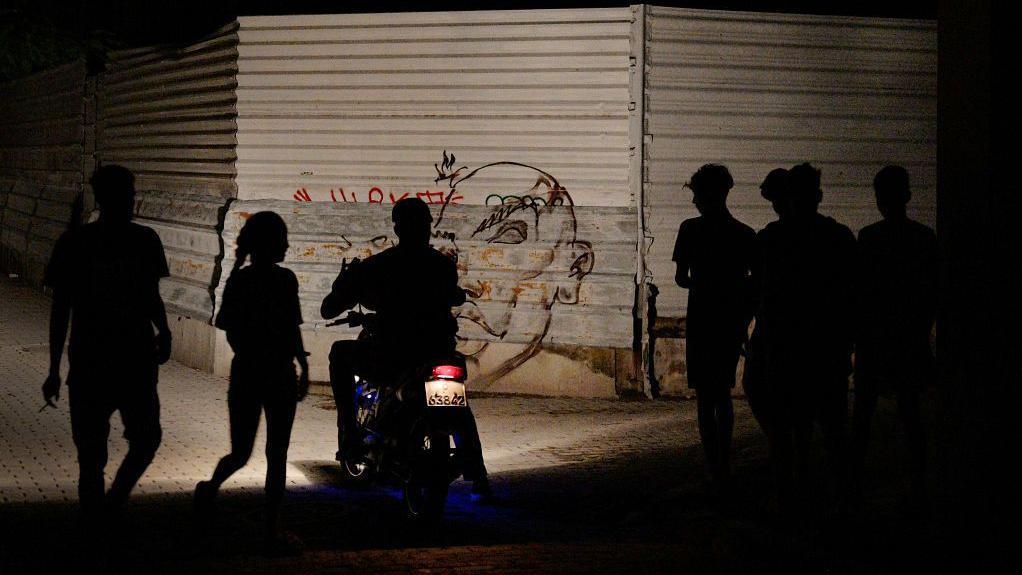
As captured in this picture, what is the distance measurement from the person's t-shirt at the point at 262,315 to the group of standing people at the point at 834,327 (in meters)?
2.40

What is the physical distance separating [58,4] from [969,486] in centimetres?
2158

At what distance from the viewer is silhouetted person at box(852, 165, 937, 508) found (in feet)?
21.4

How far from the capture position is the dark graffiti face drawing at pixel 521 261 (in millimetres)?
11703

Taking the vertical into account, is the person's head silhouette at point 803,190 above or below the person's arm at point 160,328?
above

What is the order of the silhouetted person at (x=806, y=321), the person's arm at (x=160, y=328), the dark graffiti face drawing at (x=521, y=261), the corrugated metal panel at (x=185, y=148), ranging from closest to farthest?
1. the person's arm at (x=160, y=328)
2. the silhouetted person at (x=806, y=321)
3. the dark graffiti face drawing at (x=521, y=261)
4. the corrugated metal panel at (x=185, y=148)

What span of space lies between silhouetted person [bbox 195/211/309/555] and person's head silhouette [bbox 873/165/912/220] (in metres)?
3.07

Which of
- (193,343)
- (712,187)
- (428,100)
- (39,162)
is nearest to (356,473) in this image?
(712,187)

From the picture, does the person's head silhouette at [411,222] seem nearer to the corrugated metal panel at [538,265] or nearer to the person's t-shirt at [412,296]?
the person's t-shirt at [412,296]

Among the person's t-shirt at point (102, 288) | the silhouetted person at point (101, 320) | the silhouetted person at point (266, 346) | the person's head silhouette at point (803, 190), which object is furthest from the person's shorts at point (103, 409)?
the person's head silhouette at point (803, 190)

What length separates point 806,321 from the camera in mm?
6383

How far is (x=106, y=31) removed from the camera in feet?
73.5

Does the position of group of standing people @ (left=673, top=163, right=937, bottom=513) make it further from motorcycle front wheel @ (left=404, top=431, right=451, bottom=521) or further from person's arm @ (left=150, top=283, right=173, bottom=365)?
person's arm @ (left=150, top=283, right=173, bottom=365)

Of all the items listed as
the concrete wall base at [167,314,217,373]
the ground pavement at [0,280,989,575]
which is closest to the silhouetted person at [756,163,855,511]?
the ground pavement at [0,280,989,575]

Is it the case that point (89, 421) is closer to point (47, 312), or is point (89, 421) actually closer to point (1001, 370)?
point (1001, 370)
